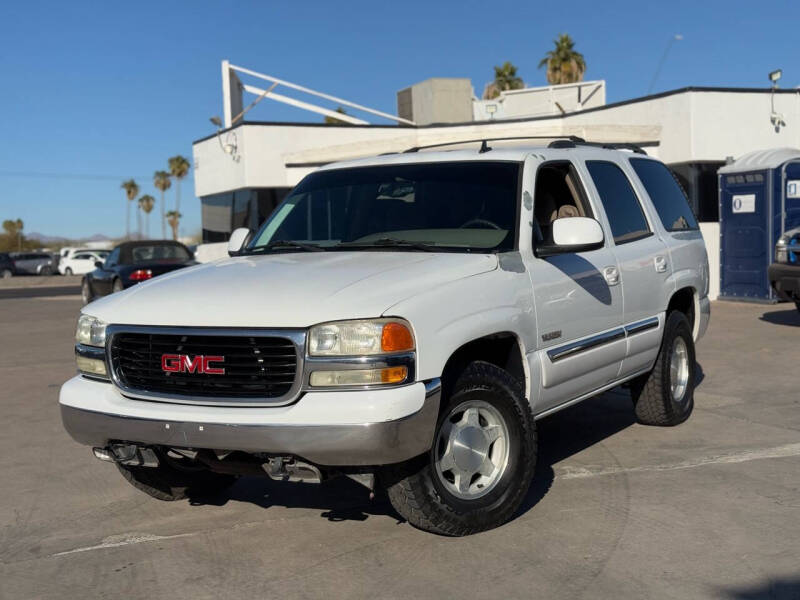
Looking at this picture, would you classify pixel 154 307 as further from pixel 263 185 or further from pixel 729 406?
pixel 263 185

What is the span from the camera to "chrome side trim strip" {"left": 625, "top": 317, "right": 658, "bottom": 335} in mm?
6160

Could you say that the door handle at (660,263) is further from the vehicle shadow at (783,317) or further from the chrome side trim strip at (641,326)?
the vehicle shadow at (783,317)

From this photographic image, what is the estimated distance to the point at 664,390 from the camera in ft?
22.4

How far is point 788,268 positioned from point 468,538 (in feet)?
28.5

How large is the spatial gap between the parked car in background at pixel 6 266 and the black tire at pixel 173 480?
153 feet

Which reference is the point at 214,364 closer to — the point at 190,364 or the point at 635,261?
the point at 190,364

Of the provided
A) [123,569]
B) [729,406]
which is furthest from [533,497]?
[729,406]

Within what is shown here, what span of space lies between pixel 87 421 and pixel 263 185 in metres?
18.8

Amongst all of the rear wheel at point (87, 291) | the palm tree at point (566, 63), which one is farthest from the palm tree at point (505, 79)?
the rear wheel at point (87, 291)

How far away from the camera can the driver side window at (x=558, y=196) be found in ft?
19.2

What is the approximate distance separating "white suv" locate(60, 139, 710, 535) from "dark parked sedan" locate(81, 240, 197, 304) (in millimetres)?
12820

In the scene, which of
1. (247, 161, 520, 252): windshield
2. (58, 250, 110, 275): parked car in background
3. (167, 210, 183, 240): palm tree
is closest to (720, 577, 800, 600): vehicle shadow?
(247, 161, 520, 252): windshield

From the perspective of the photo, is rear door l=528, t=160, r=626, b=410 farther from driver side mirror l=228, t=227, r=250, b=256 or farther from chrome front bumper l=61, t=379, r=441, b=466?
driver side mirror l=228, t=227, r=250, b=256

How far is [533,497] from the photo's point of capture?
17.2 feet
